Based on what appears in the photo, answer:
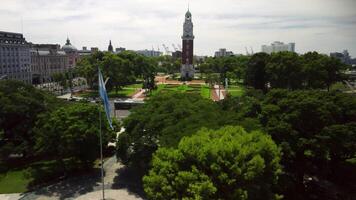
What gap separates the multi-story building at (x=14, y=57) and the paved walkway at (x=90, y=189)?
208 feet

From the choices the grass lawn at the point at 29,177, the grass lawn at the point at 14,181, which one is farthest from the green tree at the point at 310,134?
→ the grass lawn at the point at 14,181

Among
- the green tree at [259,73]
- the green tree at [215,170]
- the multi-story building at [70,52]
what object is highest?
the multi-story building at [70,52]

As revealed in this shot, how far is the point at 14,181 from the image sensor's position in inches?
1088

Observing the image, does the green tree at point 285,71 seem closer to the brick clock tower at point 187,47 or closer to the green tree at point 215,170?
the green tree at point 215,170

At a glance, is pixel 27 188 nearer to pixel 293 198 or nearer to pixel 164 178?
pixel 164 178

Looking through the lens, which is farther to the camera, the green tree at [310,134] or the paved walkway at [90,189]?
the paved walkway at [90,189]

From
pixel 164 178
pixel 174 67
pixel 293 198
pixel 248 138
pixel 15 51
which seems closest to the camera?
pixel 164 178

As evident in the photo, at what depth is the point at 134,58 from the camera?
92000 mm

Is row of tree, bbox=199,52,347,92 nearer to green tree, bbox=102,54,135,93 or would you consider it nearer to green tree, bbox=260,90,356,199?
green tree, bbox=102,54,135,93

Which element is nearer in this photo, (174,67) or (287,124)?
(287,124)

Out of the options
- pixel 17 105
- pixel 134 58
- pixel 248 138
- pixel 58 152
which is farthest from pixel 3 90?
pixel 134 58

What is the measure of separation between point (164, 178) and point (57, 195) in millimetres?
11153

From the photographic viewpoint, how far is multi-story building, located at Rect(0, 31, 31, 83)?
8344cm

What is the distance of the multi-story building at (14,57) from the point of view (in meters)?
83.4
